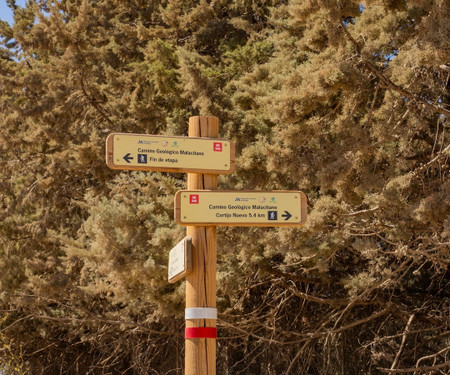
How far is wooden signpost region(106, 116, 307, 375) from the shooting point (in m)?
4.29

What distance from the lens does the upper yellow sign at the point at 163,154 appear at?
171 inches

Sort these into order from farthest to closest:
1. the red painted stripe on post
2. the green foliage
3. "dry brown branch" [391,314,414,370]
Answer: "dry brown branch" [391,314,414,370] → the green foliage → the red painted stripe on post

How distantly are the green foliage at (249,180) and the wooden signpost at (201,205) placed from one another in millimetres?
3198

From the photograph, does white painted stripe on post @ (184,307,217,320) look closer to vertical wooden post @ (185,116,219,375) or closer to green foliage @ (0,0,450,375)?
vertical wooden post @ (185,116,219,375)

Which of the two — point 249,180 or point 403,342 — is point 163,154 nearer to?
point 249,180

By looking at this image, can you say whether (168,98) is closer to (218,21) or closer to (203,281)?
(218,21)

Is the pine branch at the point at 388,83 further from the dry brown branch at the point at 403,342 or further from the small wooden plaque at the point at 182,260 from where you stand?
the dry brown branch at the point at 403,342

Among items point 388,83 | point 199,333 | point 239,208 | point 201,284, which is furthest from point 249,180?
point 199,333

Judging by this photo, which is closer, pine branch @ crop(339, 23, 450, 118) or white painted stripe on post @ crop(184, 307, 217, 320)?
white painted stripe on post @ crop(184, 307, 217, 320)

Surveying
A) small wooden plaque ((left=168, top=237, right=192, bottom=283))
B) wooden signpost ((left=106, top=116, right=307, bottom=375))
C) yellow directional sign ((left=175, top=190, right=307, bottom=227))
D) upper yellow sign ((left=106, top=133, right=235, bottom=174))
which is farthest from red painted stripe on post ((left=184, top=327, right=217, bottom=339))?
upper yellow sign ((left=106, top=133, right=235, bottom=174))

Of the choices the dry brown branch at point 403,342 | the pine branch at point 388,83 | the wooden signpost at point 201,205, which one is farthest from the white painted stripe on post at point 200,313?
the dry brown branch at point 403,342

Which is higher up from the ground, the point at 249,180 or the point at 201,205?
the point at 249,180

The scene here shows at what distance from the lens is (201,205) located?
4.33 meters

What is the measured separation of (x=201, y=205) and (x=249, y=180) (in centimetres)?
493
